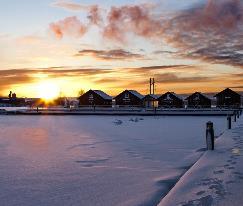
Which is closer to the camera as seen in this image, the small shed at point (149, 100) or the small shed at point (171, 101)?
the small shed at point (171, 101)

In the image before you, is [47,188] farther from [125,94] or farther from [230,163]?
[125,94]

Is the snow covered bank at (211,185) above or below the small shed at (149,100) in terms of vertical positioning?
below

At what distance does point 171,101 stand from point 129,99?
8.80 metres

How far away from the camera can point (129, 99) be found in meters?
76.2

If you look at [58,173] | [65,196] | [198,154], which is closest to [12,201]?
[65,196]

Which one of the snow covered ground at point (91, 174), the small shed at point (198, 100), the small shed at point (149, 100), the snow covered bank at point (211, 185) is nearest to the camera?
the snow covered bank at point (211, 185)

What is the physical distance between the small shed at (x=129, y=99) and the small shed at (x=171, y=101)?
4.47 metres

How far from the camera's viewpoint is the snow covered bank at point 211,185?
17.5 feet

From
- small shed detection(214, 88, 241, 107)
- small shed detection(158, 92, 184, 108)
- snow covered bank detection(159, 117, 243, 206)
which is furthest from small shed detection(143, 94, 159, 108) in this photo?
snow covered bank detection(159, 117, 243, 206)

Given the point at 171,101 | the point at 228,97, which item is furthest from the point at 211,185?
the point at 228,97

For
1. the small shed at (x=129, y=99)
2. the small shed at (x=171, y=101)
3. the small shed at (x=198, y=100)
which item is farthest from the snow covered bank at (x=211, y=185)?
the small shed at (x=198, y=100)

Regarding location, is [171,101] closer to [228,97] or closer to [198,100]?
[198,100]

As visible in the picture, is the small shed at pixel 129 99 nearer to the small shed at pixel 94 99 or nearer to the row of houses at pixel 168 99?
the row of houses at pixel 168 99

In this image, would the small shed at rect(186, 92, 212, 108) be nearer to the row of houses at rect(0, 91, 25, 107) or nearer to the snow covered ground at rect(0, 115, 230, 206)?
the snow covered ground at rect(0, 115, 230, 206)
